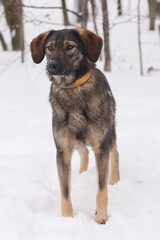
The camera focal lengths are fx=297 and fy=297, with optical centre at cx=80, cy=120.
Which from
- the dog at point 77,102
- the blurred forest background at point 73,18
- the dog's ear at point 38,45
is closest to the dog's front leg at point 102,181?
the dog at point 77,102

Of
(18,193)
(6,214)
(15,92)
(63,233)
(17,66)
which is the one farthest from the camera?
(17,66)

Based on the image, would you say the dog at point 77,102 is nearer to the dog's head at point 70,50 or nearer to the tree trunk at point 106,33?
the dog's head at point 70,50

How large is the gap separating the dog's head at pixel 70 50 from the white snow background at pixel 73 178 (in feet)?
4.65

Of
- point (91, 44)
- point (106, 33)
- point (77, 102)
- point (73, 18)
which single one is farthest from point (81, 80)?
point (73, 18)

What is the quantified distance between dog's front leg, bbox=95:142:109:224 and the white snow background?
0.30 ft

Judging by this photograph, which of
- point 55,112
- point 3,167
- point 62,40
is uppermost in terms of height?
point 62,40

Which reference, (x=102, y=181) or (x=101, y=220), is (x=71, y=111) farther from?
(x=101, y=220)

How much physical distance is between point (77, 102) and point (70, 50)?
20.1 inches

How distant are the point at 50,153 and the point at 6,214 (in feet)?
6.38

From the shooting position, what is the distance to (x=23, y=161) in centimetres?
433

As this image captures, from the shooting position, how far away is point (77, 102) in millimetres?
2939

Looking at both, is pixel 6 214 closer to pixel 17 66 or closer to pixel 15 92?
pixel 15 92

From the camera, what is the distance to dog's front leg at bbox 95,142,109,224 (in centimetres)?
297

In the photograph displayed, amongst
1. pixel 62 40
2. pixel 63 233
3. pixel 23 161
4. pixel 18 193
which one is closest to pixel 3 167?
pixel 23 161
